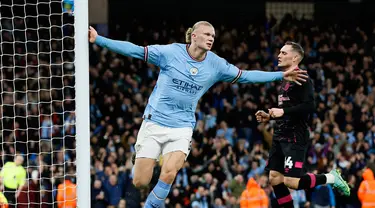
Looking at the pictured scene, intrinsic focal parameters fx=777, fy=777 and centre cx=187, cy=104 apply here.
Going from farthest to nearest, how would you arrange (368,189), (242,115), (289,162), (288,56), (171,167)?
(242,115), (368,189), (288,56), (289,162), (171,167)

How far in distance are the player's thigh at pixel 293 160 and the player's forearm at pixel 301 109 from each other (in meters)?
0.47

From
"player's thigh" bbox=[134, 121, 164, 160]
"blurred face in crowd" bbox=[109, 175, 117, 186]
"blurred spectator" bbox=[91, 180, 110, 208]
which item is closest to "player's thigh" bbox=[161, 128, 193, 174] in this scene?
"player's thigh" bbox=[134, 121, 164, 160]

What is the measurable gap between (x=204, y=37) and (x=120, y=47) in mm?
1090

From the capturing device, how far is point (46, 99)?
1936 cm

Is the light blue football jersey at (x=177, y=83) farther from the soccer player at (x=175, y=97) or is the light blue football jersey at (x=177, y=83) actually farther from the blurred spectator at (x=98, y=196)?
the blurred spectator at (x=98, y=196)

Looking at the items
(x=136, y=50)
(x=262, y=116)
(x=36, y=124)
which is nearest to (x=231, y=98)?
(x=36, y=124)

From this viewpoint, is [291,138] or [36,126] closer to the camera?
[291,138]

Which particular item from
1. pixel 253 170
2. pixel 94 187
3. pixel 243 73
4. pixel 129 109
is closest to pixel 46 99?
pixel 129 109

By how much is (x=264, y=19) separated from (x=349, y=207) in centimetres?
929

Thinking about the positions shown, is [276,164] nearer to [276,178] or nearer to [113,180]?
[276,178]

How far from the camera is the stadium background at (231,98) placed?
55.0 feet

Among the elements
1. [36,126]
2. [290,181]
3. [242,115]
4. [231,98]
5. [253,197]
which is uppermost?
[231,98]

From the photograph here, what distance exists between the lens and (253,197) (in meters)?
15.3

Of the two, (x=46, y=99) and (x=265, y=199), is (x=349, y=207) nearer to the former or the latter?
(x=265, y=199)
